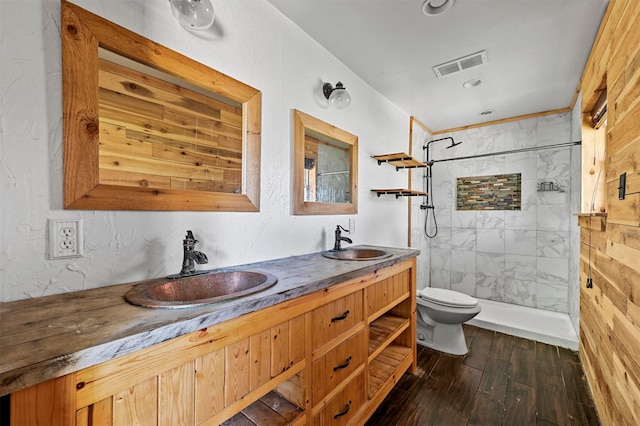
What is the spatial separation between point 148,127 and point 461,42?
202 centimetres

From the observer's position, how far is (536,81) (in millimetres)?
2395

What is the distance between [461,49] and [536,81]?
0.98 metres

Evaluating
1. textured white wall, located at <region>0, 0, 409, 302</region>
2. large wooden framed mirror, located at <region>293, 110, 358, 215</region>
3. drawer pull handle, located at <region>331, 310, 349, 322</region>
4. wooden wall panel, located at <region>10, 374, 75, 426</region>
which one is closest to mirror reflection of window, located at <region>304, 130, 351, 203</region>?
large wooden framed mirror, located at <region>293, 110, 358, 215</region>

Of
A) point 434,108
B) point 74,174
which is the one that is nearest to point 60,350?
point 74,174

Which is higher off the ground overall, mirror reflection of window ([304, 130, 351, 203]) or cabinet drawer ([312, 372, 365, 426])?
mirror reflection of window ([304, 130, 351, 203])

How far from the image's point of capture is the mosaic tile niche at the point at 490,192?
3.22 metres

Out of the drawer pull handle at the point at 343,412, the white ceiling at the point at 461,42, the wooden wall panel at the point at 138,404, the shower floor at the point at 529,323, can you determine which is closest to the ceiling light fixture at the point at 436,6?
the white ceiling at the point at 461,42

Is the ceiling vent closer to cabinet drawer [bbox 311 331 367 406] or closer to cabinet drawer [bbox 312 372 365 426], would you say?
cabinet drawer [bbox 311 331 367 406]

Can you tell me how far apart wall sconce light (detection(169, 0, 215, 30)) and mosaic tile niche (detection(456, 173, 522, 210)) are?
3380 mm

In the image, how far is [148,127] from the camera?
129 cm

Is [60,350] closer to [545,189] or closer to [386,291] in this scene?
[386,291]

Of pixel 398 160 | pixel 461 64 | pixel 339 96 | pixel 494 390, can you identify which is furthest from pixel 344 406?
pixel 461 64

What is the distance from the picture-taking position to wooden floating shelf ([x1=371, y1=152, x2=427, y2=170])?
94.8 inches

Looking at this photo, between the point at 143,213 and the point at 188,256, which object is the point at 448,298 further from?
the point at 143,213
